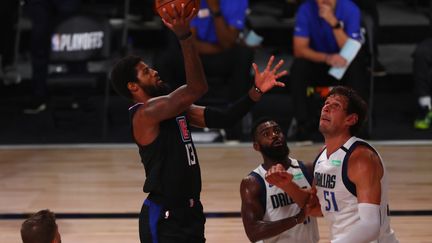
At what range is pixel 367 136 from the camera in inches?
350

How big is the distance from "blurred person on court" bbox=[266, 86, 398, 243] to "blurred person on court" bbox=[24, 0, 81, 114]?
5599mm

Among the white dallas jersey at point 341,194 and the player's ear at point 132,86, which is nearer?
the white dallas jersey at point 341,194

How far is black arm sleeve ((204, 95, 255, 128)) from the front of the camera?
511 cm

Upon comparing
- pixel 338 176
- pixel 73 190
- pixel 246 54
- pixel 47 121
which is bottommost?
pixel 47 121

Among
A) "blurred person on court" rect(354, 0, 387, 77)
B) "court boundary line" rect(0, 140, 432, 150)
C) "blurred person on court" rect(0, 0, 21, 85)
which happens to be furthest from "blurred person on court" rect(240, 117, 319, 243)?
"blurred person on court" rect(0, 0, 21, 85)

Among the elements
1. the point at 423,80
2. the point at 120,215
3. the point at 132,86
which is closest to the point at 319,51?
the point at 423,80

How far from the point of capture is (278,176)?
4.54 metres

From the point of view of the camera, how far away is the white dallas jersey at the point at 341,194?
4500 mm

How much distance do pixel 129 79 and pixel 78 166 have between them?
3.44 metres

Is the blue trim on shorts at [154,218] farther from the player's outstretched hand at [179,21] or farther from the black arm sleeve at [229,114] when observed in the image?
the player's outstretched hand at [179,21]

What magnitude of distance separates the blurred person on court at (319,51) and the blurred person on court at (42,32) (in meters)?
2.48

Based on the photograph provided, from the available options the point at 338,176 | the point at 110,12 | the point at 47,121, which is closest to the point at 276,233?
the point at 338,176

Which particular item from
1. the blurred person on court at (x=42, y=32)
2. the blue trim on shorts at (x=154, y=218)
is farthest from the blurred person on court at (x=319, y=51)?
the blue trim on shorts at (x=154, y=218)

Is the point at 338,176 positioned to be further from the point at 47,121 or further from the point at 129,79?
the point at 47,121
